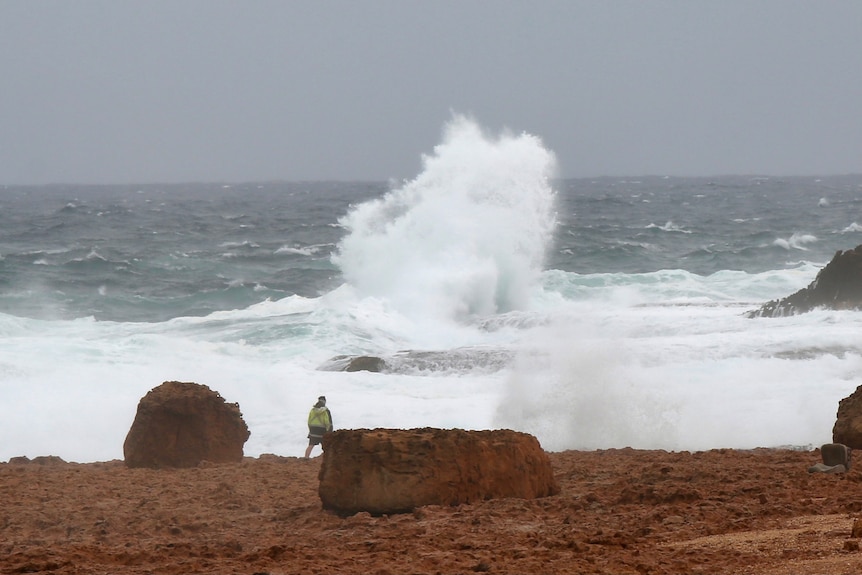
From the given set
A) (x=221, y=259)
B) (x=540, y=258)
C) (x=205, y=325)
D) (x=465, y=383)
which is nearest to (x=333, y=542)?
(x=465, y=383)

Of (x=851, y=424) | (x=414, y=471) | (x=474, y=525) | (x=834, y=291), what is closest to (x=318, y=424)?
(x=414, y=471)

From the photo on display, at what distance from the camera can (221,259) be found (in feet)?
120

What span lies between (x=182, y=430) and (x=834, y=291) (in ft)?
41.1

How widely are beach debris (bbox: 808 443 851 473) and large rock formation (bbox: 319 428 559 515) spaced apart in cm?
187

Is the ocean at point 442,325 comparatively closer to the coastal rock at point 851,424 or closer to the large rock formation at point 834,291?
the large rock formation at point 834,291

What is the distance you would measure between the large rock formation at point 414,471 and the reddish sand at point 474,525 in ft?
0.59

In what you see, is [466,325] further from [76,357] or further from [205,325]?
[76,357]

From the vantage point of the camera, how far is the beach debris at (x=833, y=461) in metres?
7.36

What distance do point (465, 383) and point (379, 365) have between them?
177cm

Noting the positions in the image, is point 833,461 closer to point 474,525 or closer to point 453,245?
point 474,525

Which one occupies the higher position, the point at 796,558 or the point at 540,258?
the point at 540,258

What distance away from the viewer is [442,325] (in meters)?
24.2

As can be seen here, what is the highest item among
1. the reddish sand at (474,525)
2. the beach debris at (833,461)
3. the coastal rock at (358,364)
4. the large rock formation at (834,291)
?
the large rock formation at (834,291)

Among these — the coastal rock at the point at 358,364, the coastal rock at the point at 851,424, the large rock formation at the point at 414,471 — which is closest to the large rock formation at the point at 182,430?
the large rock formation at the point at 414,471
